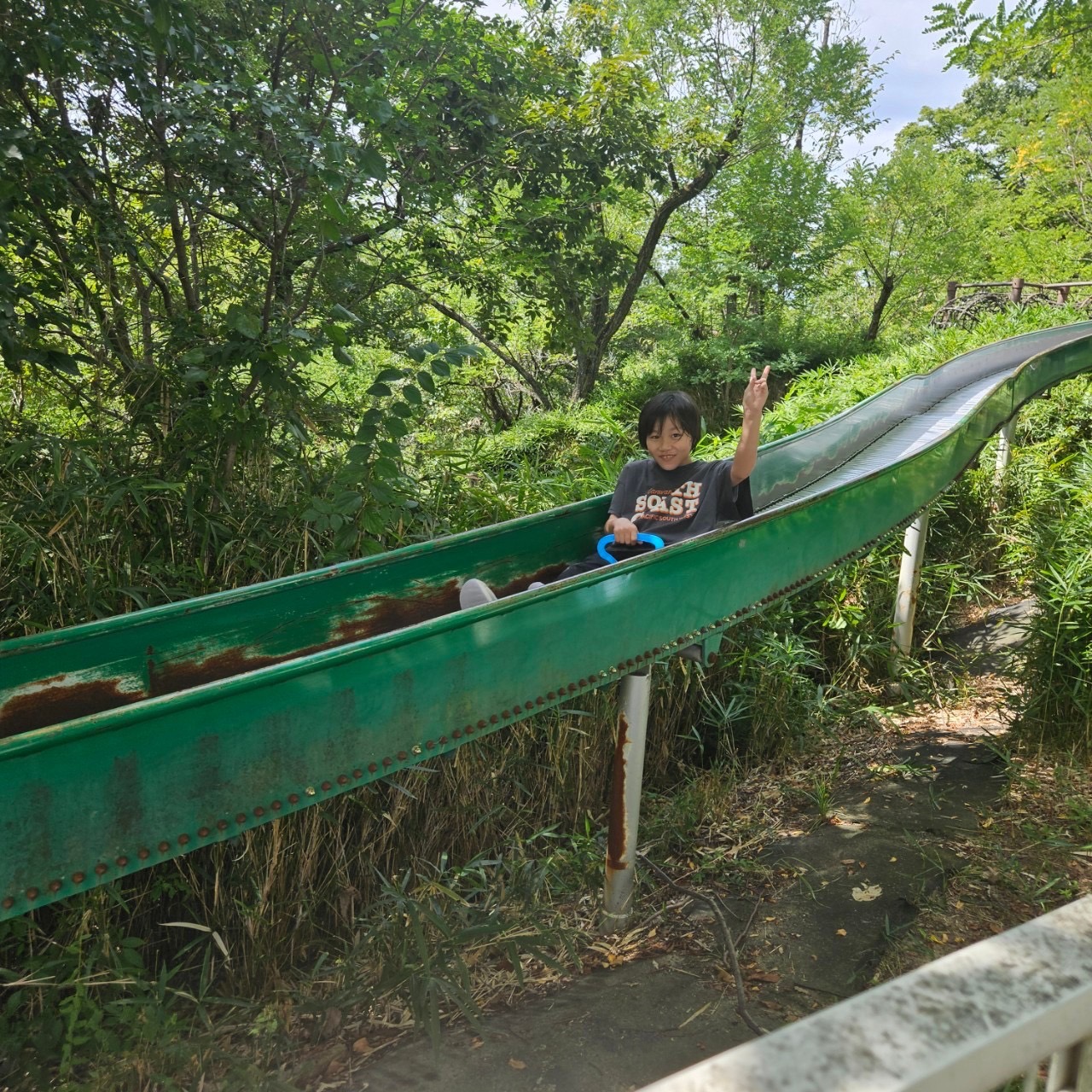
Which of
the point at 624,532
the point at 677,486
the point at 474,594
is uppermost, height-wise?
the point at 677,486

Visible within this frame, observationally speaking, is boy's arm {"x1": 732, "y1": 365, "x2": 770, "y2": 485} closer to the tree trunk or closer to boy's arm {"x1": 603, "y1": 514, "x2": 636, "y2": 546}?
boy's arm {"x1": 603, "y1": 514, "x2": 636, "y2": 546}

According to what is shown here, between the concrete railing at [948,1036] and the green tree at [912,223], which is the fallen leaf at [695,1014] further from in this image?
the green tree at [912,223]

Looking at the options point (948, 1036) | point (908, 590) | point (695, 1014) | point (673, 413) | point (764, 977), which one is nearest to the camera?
point (948, 1036)

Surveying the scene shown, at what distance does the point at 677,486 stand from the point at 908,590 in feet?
6.94

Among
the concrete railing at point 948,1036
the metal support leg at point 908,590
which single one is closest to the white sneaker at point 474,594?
the concrete railing at point 948,1036

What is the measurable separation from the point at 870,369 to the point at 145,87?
6871 mm

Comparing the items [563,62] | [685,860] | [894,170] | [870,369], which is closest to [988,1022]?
[685,860]

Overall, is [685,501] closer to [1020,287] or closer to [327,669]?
[327,669]

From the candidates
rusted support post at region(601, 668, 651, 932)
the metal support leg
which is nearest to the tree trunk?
the metal support leg

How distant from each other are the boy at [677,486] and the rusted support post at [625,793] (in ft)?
1.79

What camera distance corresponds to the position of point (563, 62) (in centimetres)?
661

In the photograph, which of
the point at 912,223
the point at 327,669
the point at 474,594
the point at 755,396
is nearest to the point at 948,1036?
the point at 327,669

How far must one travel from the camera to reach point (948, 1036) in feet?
1.60

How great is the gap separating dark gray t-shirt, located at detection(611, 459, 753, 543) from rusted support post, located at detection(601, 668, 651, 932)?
2.10 feet
